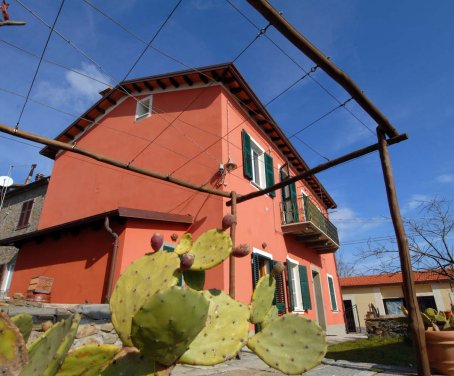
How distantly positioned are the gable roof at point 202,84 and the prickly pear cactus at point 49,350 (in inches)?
294

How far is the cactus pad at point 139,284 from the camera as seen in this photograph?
5.61ft

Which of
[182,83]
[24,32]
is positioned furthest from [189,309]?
[182,83]

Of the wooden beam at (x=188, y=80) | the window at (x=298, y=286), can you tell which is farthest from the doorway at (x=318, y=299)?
the wooden beam at (x=188, y=80)

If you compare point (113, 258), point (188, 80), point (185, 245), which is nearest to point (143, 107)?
point (188, 80)

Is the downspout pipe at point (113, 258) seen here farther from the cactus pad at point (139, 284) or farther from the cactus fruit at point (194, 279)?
the cactus pad at point (139, 284)

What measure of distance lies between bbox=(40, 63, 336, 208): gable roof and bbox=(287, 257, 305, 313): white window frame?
449 cm

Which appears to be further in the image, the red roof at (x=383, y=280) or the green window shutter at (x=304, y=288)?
the red roof at (x=383, y=280)

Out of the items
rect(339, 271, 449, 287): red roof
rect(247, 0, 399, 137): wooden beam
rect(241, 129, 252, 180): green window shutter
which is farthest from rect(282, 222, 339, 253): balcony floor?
rect(339, 271, 449, 287): red roof

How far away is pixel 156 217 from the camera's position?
286 inches

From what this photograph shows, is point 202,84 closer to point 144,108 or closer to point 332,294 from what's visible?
point 144,108

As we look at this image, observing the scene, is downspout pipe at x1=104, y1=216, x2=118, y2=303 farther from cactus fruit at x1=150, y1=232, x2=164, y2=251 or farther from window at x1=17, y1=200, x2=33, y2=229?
window at x1=17, y1=200, x2=33, y2=229

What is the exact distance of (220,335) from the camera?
1.86 meters

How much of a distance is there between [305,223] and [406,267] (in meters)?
6.33

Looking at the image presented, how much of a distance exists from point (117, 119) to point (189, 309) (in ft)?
35.3
